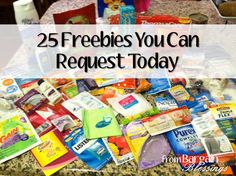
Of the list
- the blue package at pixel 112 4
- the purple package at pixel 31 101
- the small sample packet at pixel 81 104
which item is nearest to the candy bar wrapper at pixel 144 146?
the small sample packet at pixel 81 104

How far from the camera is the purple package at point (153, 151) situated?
0.54 m

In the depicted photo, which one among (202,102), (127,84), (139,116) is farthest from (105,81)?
(202,102)

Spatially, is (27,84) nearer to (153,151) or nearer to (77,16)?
(77,16)

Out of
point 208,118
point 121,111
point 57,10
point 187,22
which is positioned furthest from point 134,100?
point 57,10

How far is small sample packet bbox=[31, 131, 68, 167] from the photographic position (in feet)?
1.80

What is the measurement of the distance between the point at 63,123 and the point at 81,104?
0.26ft

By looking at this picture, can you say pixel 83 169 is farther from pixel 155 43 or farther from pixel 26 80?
pixel 155 43

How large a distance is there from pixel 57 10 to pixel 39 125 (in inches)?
28.2

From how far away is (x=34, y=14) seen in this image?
Result: 808mm

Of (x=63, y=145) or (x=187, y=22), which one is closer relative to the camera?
(x=63, y=145)

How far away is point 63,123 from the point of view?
609mm

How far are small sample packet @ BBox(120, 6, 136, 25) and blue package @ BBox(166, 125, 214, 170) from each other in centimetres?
38

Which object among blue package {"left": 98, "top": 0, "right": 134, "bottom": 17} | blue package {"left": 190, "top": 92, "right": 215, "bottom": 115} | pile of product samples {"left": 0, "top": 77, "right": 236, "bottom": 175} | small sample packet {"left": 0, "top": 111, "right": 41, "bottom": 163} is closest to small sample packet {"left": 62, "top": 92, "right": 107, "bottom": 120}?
pile of product samples {"left": 0, "top": 77, "right": 236, "bottom": 175}

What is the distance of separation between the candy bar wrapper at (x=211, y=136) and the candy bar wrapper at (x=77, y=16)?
440 millimetres
